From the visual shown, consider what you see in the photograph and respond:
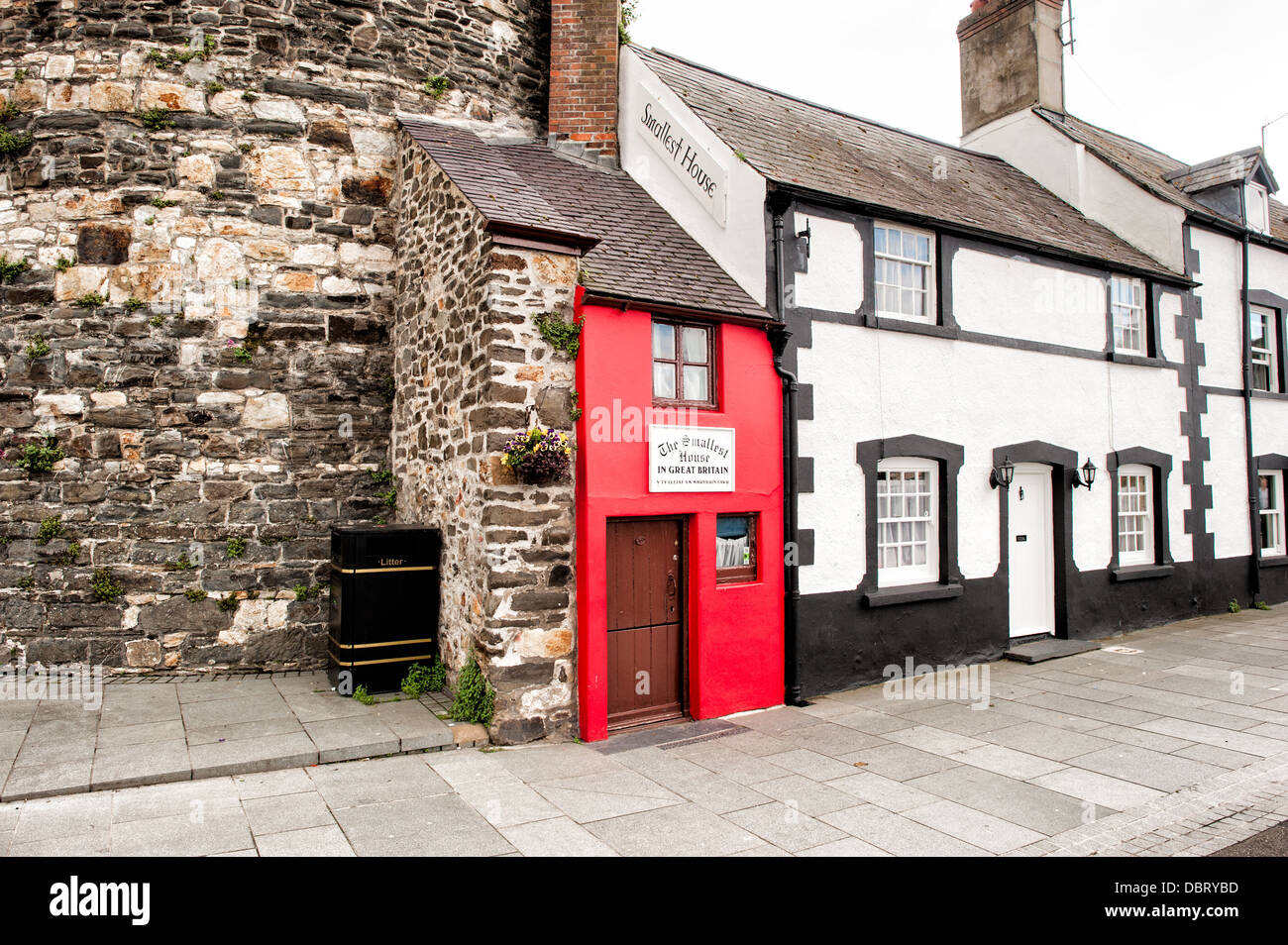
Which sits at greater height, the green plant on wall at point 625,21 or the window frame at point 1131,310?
the green plant on wall at point 625,21

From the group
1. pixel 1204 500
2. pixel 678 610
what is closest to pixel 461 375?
pixel 678 610

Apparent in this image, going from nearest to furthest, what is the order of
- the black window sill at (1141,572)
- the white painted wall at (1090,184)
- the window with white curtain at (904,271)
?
the window with white curtain at (904,271) → the black window sill at (1141,572) → the white painted wall at (1090,184)

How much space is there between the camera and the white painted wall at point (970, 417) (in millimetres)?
9219

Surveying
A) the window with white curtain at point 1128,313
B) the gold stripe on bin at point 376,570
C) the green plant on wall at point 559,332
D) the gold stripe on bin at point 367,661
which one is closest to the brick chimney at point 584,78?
the green plant on wall at point 559,332

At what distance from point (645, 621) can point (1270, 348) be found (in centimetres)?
1476

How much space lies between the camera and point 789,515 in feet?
28.9

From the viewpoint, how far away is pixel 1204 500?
13.7m

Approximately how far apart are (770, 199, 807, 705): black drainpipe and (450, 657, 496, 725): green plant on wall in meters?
3.35

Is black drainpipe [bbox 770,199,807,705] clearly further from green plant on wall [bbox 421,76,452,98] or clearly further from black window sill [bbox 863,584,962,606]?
green plant on wall [bbox 421,76,452,98]

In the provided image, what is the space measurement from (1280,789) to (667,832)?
4.76m

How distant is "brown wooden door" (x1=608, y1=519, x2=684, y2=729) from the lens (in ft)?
25.3

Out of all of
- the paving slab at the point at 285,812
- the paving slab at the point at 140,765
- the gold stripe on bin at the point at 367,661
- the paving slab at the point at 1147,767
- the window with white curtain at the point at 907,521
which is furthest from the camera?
the window with white curtain at the point at 907,521

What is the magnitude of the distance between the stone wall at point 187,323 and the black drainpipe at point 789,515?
4713mm

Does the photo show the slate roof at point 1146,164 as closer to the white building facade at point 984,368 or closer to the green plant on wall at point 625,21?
the white building facade at point 984,368
